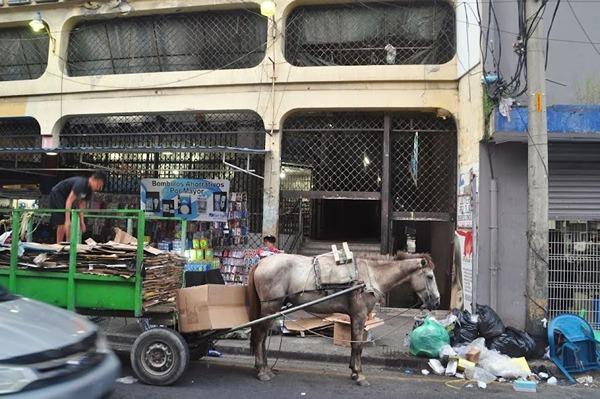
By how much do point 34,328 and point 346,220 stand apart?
1255 cm

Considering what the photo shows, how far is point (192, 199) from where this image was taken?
1101 cm

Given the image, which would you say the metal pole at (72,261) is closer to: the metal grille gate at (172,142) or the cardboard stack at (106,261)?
the cardboard stack at (106,261)

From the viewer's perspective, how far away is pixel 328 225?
14.3m

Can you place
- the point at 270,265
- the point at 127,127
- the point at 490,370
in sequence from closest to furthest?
the point at 270,265, the point at 490,370, the point at 127,127

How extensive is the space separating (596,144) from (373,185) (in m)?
4.21

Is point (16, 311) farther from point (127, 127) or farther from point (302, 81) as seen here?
point (127, 127)

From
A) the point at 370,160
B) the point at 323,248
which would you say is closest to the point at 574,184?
the point at 370,160

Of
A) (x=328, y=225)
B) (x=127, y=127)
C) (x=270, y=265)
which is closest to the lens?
(x=270, y=265)

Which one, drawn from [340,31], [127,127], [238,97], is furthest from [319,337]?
[127,127]

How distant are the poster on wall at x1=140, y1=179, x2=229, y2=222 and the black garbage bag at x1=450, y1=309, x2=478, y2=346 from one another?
5405 mm

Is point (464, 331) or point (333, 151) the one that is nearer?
point (464, 331)

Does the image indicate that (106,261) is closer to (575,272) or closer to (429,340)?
(429,340)

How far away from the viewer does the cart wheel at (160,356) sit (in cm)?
563

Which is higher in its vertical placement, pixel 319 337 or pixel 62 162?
pixel 62 162
